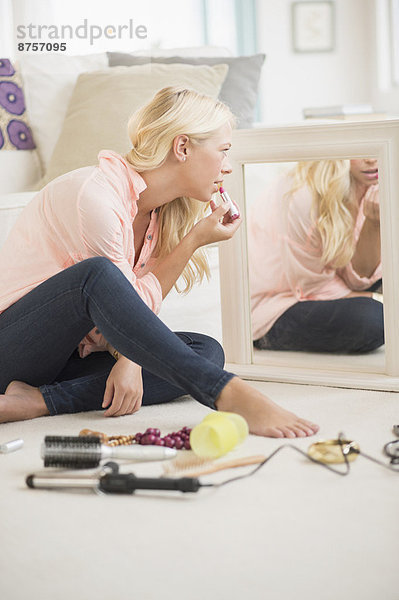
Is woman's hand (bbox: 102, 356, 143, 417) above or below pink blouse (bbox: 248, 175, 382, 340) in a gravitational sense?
below

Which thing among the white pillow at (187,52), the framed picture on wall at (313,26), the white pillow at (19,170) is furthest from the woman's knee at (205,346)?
the framed picture on wall at (313,26)

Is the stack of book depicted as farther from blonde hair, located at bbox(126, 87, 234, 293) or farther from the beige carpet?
the beige carpet

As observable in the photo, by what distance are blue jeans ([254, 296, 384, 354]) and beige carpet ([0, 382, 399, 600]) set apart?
0.53 meters

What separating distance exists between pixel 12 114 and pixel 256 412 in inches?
66.8

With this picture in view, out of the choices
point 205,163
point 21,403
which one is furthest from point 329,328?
point 21,403

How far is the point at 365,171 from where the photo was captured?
6.42 ft

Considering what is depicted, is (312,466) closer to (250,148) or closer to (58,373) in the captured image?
(58,373)

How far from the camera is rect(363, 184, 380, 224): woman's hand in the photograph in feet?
6.41

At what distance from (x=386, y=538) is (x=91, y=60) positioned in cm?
223

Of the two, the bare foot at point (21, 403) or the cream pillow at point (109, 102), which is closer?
the bare foot at point (21, 403)

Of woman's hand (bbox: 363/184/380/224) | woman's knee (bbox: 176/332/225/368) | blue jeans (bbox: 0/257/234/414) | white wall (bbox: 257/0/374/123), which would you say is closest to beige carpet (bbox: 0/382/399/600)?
blue jeans (bbox: 0/257/234/414)

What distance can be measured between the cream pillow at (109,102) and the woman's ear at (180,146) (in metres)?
0.78

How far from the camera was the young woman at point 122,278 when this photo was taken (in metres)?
1.56

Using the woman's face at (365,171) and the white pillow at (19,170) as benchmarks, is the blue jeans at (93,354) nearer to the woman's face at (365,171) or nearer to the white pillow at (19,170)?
the woman's face at (365,171)
